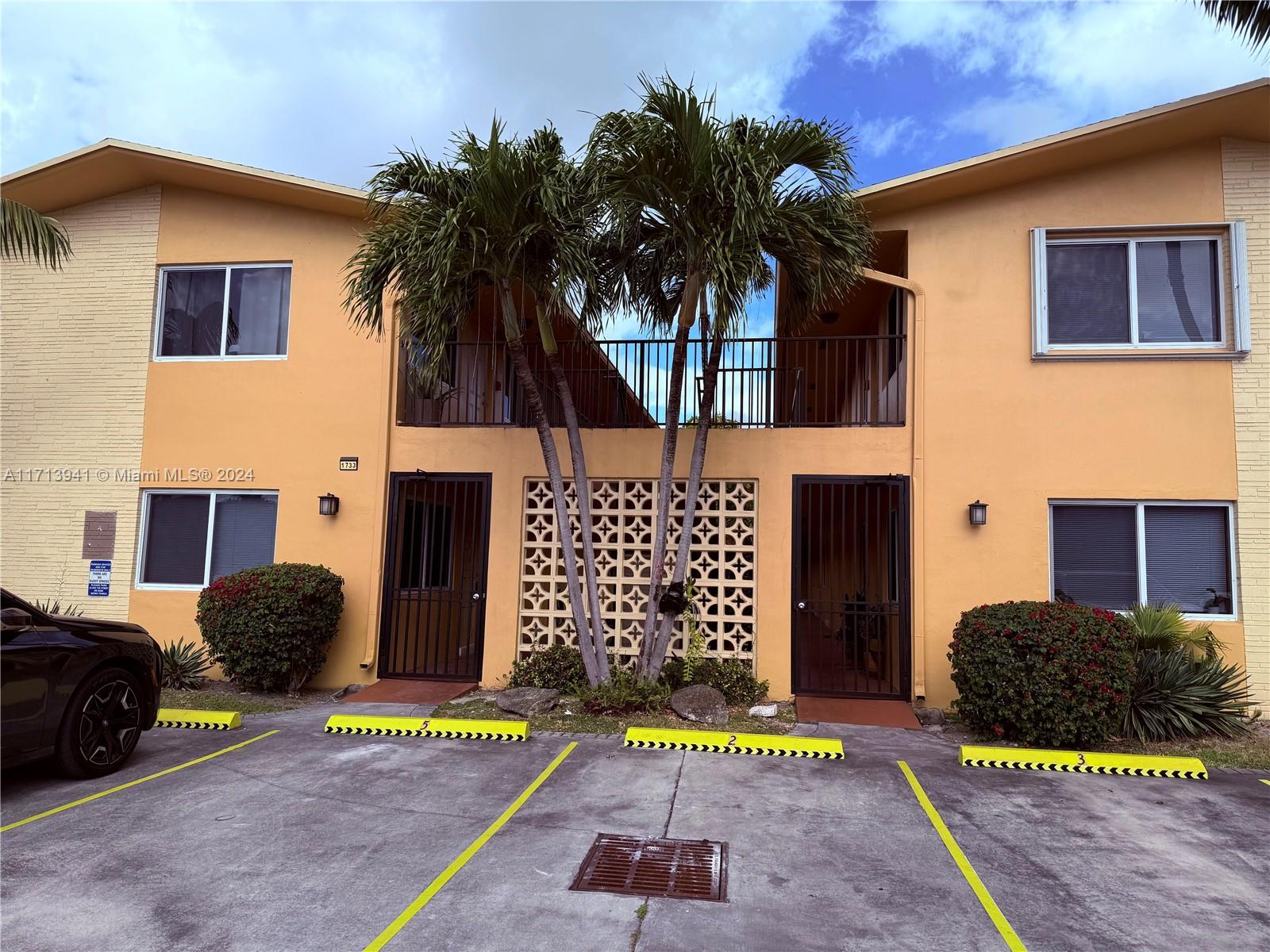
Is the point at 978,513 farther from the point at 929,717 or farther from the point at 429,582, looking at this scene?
the point at 429,582

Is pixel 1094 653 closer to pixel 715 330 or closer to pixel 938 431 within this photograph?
pixel 938 431

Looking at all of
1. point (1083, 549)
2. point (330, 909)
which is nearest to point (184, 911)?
point (330, 909)

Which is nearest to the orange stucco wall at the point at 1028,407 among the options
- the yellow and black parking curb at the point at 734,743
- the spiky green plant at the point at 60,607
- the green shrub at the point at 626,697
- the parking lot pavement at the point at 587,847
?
the yellow and black parking curb at the point at 734,743

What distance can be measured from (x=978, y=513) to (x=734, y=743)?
373 cm

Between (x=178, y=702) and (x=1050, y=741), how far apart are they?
857cm

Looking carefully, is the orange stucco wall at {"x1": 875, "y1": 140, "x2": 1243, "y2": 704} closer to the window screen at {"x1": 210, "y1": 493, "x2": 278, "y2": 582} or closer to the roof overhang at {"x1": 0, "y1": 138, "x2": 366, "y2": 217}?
the roof overhang at {"x1": 0, "y1": 138, "x2": 366, "y2": 217}

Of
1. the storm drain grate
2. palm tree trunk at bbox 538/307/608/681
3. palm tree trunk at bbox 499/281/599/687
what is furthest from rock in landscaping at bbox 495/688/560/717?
the storm drain grate

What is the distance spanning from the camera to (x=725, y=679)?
8391 millimetres

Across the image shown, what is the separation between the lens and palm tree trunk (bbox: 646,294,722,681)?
8086 millimetres

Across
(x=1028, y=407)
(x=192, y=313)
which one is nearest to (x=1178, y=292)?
(x=1028, y=407)

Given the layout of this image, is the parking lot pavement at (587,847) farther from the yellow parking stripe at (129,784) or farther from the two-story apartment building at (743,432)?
the two-story apartment building at (743,432)

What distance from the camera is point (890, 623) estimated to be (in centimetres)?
876

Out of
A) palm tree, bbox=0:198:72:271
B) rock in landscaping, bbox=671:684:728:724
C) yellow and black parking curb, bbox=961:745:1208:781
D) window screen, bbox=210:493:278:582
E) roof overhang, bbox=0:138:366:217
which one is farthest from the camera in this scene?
window screen, bbox=210:493:278:582

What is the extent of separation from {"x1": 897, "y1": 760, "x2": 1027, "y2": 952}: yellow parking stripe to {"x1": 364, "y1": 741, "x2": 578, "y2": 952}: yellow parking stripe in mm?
2712
